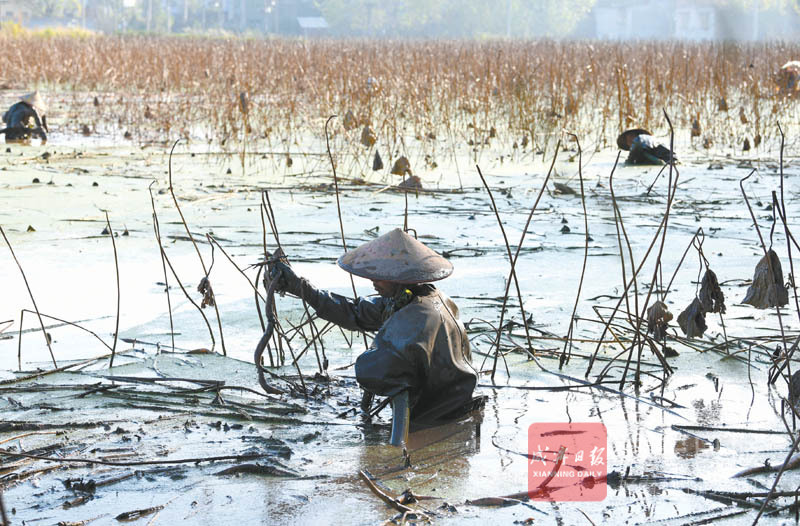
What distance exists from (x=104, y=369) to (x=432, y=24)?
66.1 m

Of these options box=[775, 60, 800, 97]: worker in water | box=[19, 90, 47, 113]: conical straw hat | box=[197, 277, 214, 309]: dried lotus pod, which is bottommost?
box=[197, 277, 214, 309]: dried lotus pod

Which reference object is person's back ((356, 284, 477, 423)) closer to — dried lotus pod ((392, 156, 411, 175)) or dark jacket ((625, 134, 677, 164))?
dried lotus pod ((392, 156, 411, 175))

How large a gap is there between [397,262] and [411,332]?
22 cm

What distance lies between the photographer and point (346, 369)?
3.43 meters

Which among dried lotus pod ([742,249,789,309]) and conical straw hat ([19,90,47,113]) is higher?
conical straw hat ([19,90,47,113])

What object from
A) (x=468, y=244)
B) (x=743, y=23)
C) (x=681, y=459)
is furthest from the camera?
(x=468, y=244)

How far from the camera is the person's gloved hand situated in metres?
2.84

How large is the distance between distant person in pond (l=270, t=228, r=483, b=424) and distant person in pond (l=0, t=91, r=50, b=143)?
812cm

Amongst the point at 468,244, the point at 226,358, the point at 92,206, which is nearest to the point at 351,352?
the point at 226,358

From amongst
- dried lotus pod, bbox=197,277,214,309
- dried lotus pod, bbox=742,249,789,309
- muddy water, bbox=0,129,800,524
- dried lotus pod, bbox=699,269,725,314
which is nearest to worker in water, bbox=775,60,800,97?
muddy water, bbox=0,129,800,524

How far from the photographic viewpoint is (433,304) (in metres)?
2.77

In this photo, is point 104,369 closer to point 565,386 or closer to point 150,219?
point 565,386

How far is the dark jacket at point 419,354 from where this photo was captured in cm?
267

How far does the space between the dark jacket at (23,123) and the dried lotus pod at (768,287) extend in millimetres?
8804
